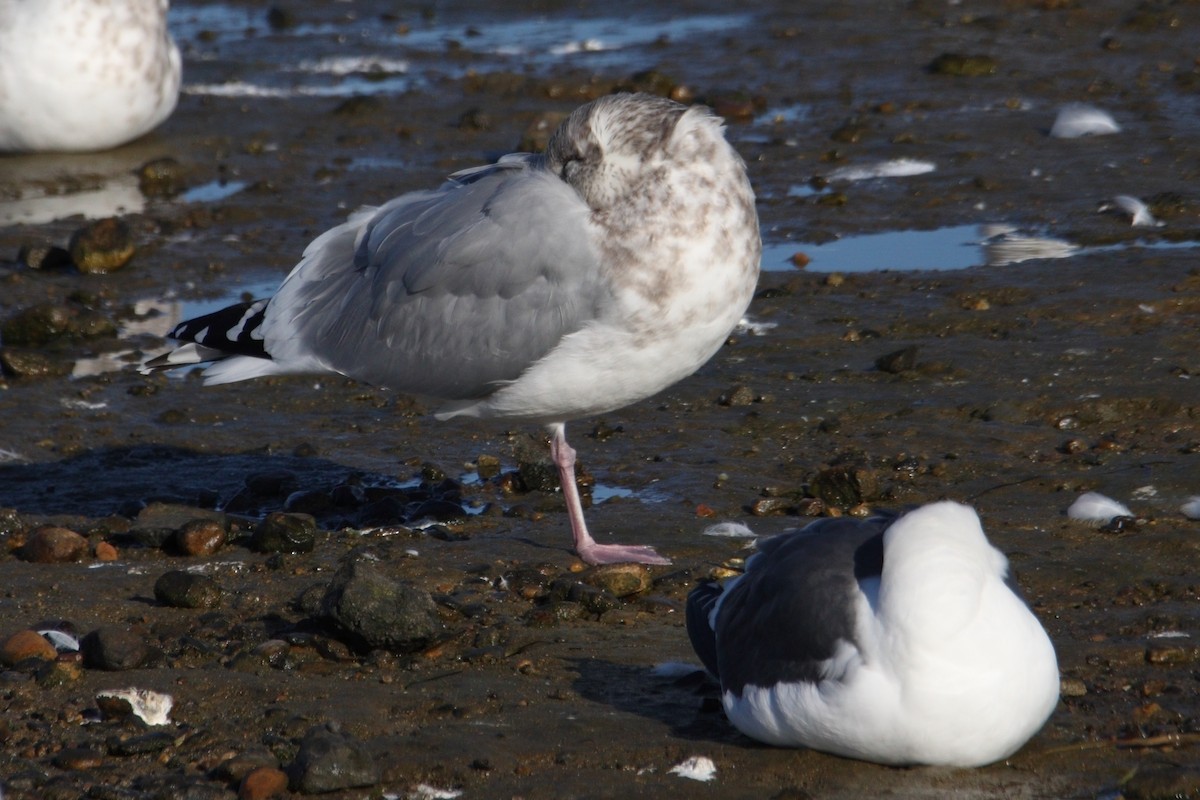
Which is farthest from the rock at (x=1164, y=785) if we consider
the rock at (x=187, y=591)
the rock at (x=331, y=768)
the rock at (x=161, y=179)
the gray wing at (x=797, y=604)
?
the rock at (x=161, y=179)

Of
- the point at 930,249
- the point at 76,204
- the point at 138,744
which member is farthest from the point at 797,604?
the point at 76,204

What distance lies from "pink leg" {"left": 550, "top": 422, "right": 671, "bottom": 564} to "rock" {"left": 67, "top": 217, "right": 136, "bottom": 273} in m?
4.16

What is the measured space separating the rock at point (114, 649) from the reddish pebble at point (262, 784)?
34.9 inches

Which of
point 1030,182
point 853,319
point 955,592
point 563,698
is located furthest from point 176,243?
point 955,592

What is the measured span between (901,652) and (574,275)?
2.07 m

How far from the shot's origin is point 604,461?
679 cm

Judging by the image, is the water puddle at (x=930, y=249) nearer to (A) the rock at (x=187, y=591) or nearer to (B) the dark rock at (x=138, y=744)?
(A) the rock at (x=187, y=591)

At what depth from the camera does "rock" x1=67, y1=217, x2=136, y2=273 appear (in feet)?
30.9

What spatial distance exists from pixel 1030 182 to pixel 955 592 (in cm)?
639

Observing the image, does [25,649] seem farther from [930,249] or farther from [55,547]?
[930,249]

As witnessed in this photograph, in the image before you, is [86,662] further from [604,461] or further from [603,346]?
[604,461]

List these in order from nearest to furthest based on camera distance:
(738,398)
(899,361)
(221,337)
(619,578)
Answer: (619,578) < (221,337) < (738,398) < (899,361)

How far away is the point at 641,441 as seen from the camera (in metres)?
6.93

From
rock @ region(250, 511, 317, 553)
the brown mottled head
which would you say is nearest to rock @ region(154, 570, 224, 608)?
rock @ region(250, 511, 317, 553)
